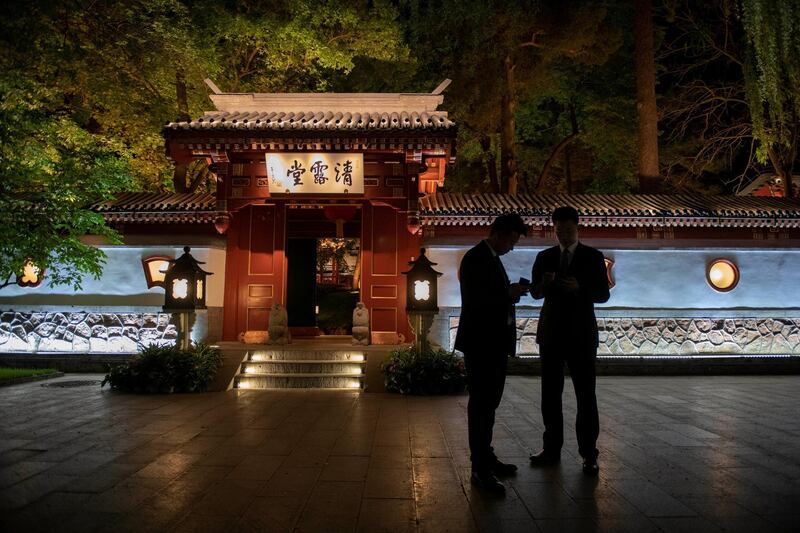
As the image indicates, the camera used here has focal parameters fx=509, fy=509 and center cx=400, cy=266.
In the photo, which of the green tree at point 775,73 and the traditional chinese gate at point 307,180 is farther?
the traditional chinese gate at point 307,180

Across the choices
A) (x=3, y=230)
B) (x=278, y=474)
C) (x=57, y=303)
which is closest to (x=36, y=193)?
(x=3, y=230)

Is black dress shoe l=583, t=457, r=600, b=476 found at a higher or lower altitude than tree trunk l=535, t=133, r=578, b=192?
lower

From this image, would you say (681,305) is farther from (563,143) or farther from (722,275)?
(563,143)

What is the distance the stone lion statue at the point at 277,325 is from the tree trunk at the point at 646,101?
35.6 feet

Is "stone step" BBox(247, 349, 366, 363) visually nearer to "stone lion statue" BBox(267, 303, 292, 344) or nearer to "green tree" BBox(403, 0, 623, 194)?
"stone lion statue" BBox(267, 303, 292, 344)

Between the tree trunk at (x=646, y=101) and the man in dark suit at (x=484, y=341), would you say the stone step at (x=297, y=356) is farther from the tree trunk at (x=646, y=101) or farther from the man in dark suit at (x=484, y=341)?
the tree trunk at (x=646, y=101)

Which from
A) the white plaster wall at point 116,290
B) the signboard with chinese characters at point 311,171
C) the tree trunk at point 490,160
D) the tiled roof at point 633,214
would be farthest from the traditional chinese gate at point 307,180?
the tree trunk at point 490,160

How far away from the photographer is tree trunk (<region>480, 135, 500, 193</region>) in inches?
816

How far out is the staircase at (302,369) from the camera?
8.71 m

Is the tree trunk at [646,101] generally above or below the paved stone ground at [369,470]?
above

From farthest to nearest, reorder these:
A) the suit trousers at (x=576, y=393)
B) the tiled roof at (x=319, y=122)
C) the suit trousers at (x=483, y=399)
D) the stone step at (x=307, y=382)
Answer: the tiled roof at (x=319, y=122) < the stone step at (x=307, y=382) < the suit trousers at (x=576, y=393) < the suit trousers at (x=483, y=399)

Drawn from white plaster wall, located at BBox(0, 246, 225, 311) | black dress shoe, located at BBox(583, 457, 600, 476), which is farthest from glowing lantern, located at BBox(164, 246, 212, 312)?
black dress shoe, located at BBox(583, 457, 600, 476)

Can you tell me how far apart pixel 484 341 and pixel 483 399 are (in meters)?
0.41

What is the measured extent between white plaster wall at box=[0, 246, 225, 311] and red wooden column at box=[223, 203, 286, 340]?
15.8 inches
